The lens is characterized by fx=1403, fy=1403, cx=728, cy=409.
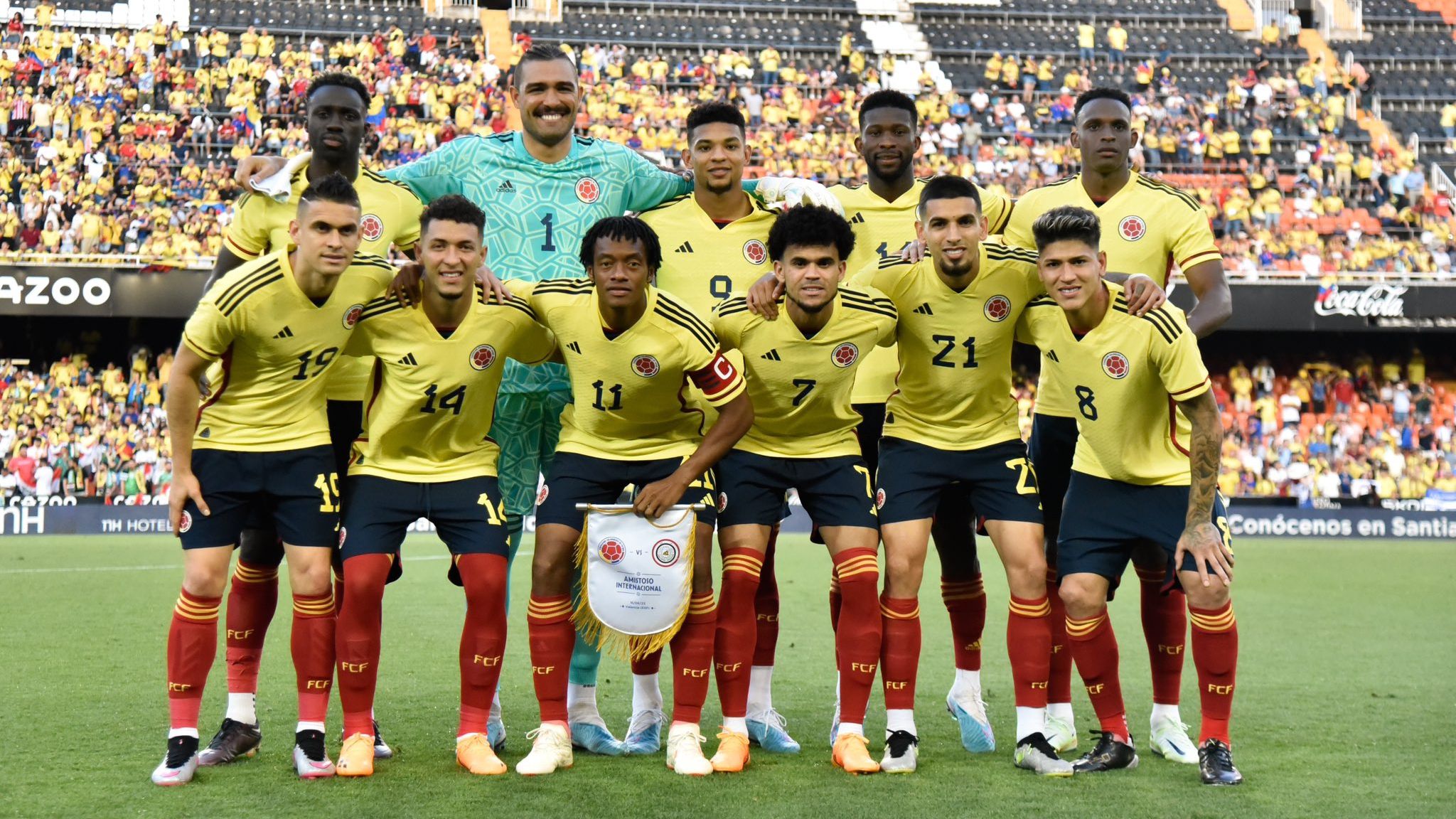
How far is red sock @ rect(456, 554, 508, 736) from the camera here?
211 inches

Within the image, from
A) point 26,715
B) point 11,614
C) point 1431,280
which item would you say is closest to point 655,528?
point 26,715

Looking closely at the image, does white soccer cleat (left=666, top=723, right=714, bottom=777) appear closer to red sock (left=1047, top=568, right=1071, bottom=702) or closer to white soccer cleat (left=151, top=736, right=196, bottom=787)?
white soccer cleat (left=151, top=736, right=196, bottom=787)

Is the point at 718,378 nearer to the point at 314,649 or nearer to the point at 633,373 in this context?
the point at 633,373

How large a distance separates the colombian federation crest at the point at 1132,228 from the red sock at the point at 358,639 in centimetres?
349

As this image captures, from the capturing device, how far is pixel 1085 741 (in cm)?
616

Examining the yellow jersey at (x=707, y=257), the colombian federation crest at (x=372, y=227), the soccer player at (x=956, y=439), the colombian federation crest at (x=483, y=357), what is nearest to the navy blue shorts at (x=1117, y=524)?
the soccer player at (x=956, y=439)

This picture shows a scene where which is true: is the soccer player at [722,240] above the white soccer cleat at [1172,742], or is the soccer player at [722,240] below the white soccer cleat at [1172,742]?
above

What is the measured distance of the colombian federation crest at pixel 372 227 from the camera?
620 centimetres

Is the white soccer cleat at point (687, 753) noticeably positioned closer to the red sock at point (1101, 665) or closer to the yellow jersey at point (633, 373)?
the yellow jersey at point (633, 373)

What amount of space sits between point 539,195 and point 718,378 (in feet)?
4.76

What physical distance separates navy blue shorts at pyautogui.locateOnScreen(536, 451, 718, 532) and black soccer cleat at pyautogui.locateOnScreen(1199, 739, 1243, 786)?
2.07m

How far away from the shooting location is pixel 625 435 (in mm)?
5668

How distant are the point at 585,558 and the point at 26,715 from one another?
2.88 m

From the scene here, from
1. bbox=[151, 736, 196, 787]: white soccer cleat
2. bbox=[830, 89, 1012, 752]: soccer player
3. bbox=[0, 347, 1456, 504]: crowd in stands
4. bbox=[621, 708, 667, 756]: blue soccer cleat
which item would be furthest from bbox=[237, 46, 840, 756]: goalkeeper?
bbox=[0, 347, 1456, 504]: crowd in stands
